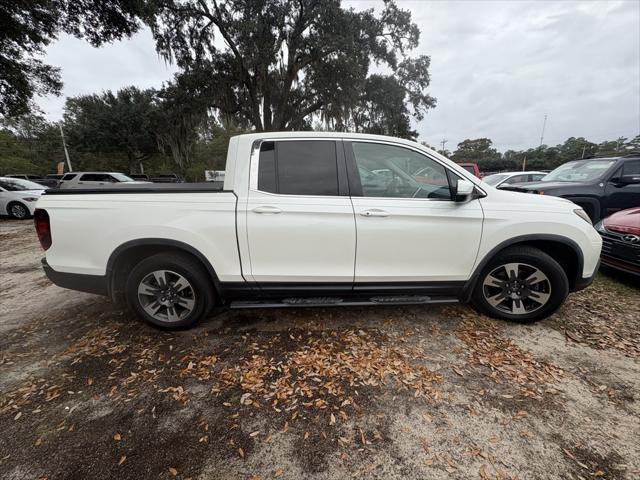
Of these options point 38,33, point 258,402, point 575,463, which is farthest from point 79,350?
point 38,33

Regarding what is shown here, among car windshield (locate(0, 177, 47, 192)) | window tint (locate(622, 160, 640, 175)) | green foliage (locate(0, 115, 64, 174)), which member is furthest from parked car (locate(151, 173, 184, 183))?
green foliage (locate(0, 115, 64, 174))

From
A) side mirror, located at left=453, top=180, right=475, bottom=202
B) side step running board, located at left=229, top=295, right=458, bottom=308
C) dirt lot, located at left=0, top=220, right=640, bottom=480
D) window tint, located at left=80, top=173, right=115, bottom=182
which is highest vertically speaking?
window tint, located at left=80, top=173, right=115, bottom=182

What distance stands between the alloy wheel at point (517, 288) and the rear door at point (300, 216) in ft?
4.88

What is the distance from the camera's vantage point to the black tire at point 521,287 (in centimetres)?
272

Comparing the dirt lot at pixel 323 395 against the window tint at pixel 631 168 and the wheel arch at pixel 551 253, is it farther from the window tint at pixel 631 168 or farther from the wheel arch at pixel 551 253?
the window tint at pixel 631 168

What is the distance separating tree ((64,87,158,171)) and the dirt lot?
1026 inches

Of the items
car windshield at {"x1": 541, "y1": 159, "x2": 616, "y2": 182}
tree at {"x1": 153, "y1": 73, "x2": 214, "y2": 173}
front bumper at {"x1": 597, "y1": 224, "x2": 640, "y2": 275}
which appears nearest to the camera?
front bumper at {"x1": 597, "y1": 224, "x2": 640, "y2": 275}

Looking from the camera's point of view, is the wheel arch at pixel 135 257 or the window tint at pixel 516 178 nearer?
the wheel arch at pixel 135 257

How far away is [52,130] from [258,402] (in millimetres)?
40360

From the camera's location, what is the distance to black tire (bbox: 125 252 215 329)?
2586 millimetres

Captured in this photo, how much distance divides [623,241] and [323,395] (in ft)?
14.3

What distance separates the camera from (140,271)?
2.59 m

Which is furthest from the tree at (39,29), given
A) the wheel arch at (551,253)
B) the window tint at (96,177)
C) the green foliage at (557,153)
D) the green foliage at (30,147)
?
the green foliage at (557,153)

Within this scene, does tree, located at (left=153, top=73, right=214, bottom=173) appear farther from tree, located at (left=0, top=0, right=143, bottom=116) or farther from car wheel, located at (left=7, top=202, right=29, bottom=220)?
car wheel, located at (left=7, top=202, right=29, bottom=220)
